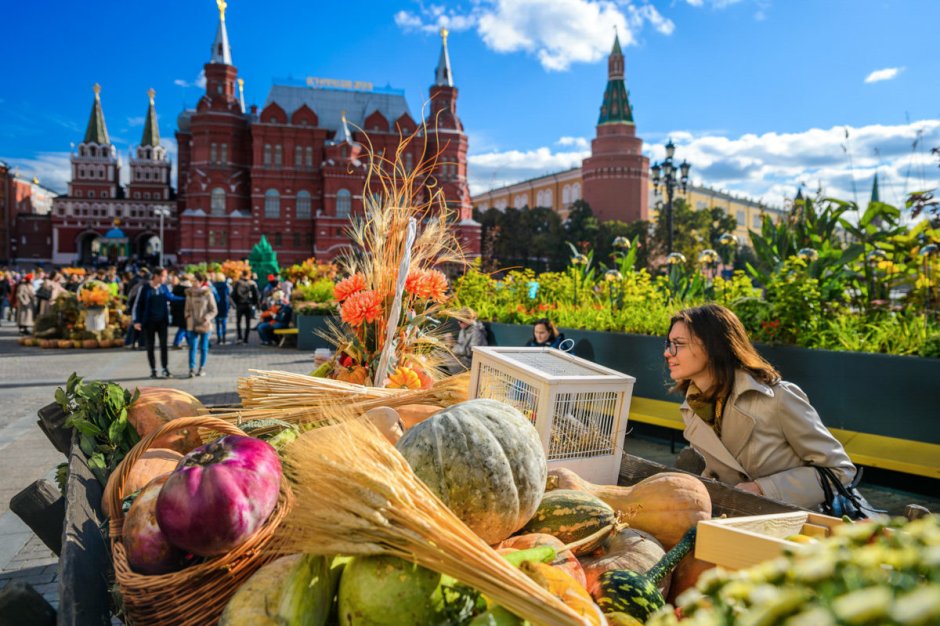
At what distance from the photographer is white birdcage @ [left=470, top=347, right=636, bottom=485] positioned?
7.39 feet

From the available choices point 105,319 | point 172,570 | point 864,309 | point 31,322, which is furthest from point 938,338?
point 31,322

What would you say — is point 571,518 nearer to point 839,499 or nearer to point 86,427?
point 839,499

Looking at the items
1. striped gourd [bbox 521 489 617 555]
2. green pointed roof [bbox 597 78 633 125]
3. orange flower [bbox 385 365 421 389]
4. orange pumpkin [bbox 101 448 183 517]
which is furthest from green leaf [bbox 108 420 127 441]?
green pointed roof [bbox 597 78 633 125]

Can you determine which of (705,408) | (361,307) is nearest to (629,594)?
(705,408)

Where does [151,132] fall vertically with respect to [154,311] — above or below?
above

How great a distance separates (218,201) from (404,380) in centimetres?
5656

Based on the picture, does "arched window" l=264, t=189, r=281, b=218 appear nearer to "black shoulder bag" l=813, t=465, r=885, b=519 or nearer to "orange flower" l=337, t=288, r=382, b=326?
"orange flower" l=337, t=288, r=382, b=326

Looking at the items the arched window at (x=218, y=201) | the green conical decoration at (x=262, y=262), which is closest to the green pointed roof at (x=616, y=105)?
the arched window at (x=218, y=201)

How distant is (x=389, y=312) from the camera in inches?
129

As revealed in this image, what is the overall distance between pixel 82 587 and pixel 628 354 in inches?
255

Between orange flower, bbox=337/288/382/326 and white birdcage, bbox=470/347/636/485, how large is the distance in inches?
30.0

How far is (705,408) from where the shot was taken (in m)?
2.94

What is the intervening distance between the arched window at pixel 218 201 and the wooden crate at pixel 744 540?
5814 centimetres

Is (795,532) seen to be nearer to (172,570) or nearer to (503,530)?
(503,530)
